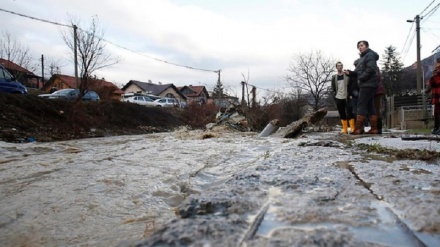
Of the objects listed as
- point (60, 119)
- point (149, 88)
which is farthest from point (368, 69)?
point (149, 88)

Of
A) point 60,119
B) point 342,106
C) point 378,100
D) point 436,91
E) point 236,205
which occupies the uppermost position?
point 436,91

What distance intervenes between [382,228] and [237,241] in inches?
21.5

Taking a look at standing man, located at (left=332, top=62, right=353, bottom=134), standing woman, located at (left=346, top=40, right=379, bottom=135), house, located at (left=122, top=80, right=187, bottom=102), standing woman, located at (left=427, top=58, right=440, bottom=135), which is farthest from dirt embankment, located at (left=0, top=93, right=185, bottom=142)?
house, located at (left=122, top=80, right=187, bottom=102)

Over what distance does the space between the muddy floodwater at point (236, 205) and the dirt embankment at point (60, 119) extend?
8272 millimetres

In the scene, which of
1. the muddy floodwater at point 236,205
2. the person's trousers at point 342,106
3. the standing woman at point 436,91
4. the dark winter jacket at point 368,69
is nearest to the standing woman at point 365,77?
the dark winter jacket at point 368,69

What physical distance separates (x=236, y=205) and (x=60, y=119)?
14.7 metres

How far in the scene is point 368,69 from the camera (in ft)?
19.7

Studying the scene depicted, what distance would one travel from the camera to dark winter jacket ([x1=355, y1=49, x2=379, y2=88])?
6.00m

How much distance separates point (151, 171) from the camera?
3471 millimetres

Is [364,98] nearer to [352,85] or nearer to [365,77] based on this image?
[365,77]

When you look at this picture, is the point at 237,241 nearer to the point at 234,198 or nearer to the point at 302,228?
the point at 302,228

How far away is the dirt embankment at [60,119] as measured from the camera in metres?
11.1

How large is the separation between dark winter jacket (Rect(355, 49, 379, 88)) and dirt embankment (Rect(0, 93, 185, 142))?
9204 mm

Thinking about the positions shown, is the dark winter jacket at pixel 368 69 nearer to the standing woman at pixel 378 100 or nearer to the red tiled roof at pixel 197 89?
the standing woman at pixel 378 100
